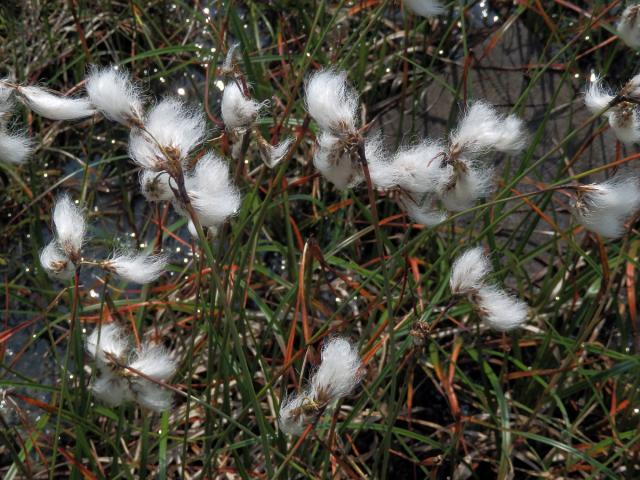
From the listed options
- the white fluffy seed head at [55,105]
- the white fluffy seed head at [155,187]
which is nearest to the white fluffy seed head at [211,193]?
the white fluffy seed head at [155,187]

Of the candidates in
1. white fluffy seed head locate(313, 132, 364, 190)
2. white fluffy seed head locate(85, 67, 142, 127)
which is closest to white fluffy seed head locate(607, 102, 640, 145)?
white fluffy seed head locate(313, 132, 364, 190)

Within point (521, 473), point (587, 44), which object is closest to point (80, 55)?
point (587, 44)

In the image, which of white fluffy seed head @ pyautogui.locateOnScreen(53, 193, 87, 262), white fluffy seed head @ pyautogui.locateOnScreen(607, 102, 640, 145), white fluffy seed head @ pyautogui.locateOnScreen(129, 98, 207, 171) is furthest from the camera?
white fluffy seed head @ pyautogui.locateOnScreen(607, 102, 640, 145)

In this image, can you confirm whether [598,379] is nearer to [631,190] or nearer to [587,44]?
[631,190]

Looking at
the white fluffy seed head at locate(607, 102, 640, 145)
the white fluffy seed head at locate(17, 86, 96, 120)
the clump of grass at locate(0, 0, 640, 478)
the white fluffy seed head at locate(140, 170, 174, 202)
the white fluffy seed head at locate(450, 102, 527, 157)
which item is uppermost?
the white fluffy seed head at locate(607, 102, 640, 145)

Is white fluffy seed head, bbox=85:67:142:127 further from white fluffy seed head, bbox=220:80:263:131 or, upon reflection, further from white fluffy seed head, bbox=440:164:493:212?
white fluffy seed head, bbox=440:164:493:212

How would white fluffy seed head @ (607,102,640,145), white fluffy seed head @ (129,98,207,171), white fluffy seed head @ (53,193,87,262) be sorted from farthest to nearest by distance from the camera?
white fluffy seed head @ (607,102,640,145) < white fluffy seed head @ (53,193,87,262) < white fluffy seed head @ (129,98,207,171)

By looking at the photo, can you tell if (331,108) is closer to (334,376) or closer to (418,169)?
(418,169)

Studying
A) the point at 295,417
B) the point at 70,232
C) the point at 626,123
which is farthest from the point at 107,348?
the point at 626,123
